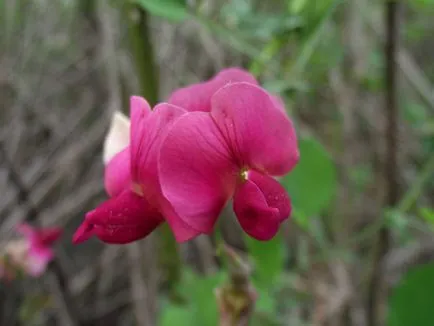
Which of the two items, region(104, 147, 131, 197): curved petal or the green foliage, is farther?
the green foliage

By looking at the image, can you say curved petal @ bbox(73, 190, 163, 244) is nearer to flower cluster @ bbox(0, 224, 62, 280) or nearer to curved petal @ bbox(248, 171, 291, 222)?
curved petal @ bbox(248, 171, 291, 222)

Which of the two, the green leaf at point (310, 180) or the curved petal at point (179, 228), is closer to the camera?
the curved petal at point (179, 228)

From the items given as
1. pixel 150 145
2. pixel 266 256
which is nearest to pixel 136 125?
pixel 150 145

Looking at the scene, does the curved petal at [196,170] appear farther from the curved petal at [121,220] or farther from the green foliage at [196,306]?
the green foliage at [196,306]

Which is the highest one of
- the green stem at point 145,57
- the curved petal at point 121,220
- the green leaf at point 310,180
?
the curved petal at point 121,220

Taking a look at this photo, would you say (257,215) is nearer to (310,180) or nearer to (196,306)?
(310,180)

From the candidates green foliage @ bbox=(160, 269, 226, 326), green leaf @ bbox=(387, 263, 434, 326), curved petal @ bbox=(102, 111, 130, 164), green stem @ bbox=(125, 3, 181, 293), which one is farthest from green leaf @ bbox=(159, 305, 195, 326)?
curved petal @ bbox=(102, 111, 130, 164)

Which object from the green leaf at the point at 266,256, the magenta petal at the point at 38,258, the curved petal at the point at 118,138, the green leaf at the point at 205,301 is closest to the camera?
the curved petal at the point at 118,138

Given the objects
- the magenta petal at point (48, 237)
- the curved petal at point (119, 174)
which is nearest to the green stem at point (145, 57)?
the curved petal at point (119, 174)
